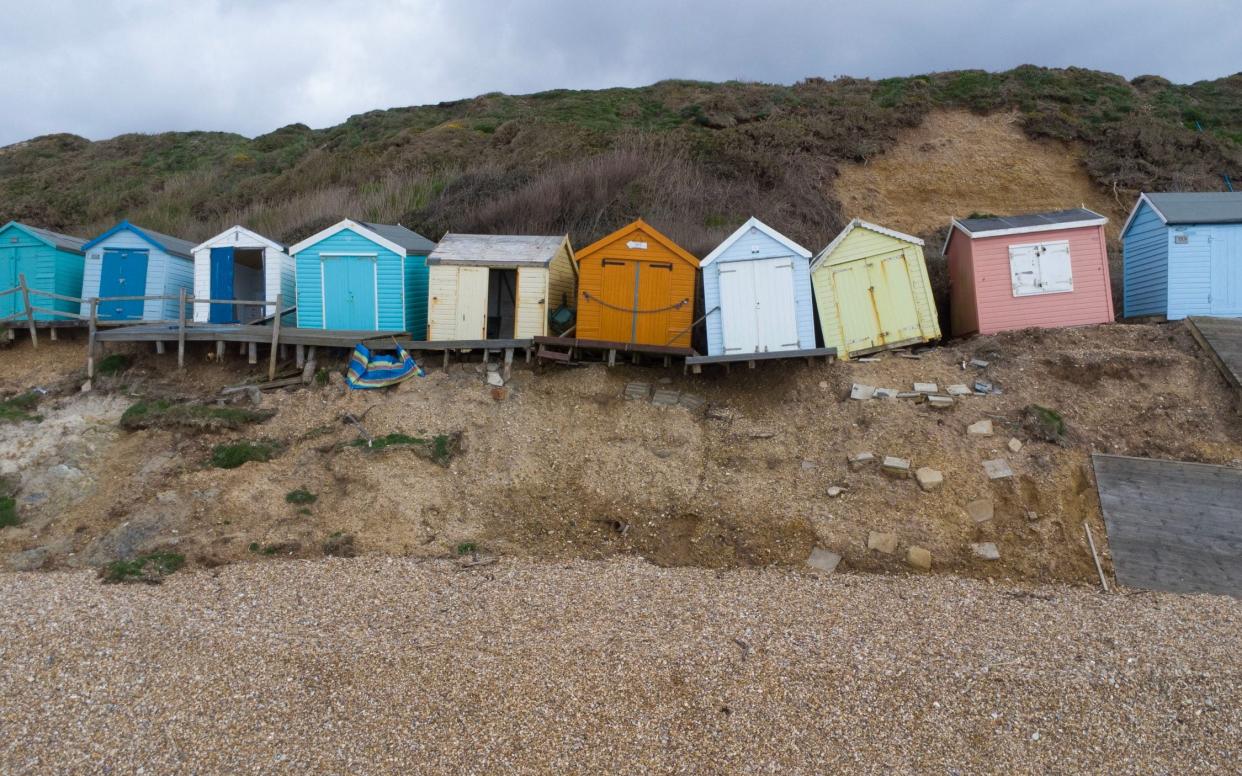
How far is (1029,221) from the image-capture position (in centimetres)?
1496

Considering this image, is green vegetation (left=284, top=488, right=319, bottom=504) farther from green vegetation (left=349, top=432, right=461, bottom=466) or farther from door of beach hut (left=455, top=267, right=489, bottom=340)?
door of beach hut (left=455, top=267, right=489, bottom=340)

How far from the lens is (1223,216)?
553 inches

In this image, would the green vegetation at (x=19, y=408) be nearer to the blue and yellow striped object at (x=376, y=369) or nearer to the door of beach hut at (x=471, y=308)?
the blue and yellow striped object at (x=376, y=369)

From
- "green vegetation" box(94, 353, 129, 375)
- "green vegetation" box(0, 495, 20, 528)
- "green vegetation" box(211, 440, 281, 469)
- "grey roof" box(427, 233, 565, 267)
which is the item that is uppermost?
"grey roof" box(427, 233, 565, 267)

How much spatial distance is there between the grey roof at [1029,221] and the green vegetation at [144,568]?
566 inches

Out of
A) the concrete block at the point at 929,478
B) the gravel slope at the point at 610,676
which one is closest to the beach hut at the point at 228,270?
the gravel slope at the point at 610,676

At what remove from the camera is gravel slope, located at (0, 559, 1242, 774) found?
6.45 m

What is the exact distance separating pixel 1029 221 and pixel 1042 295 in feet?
4.91

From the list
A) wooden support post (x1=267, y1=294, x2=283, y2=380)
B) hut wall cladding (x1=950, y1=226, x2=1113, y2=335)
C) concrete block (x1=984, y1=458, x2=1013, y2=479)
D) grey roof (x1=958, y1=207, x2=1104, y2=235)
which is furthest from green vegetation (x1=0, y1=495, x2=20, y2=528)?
grey roof (x1=958, y1=207, x2=1104, y2=235)

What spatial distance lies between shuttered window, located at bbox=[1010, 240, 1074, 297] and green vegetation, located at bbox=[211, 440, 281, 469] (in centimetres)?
1390

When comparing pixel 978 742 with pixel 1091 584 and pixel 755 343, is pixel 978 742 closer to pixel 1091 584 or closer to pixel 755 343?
pixel 1091 584

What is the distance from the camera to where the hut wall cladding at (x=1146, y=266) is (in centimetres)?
1438

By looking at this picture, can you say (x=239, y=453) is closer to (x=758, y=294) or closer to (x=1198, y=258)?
(x=758, y=294)

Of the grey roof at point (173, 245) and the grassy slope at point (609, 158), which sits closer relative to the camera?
the grey roof at point (173, 245)
